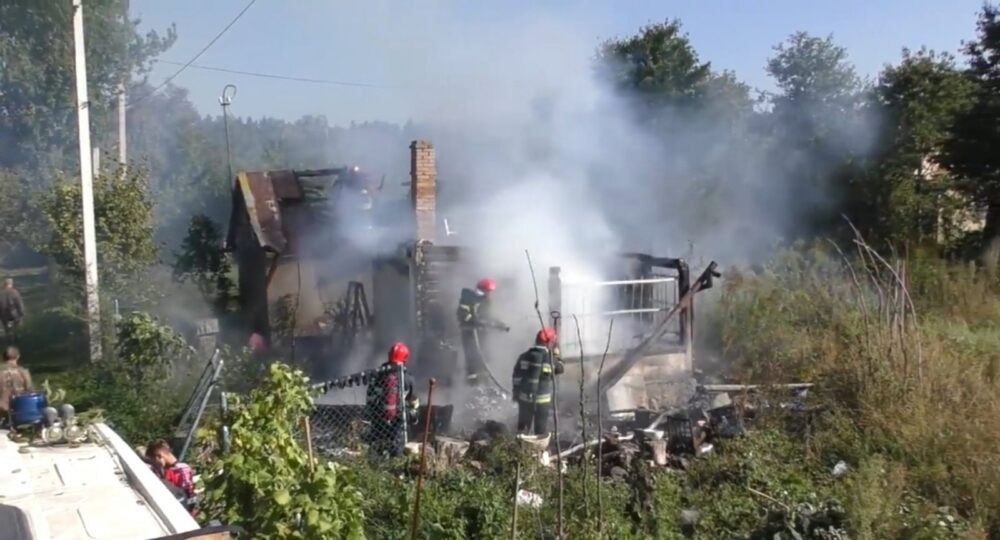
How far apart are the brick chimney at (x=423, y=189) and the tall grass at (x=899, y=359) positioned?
4.33m

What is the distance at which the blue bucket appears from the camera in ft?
19.2

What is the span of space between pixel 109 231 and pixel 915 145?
16161 millimetres

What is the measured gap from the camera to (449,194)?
653 inches

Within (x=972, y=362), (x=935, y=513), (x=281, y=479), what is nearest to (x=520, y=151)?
(x=972, y=362)

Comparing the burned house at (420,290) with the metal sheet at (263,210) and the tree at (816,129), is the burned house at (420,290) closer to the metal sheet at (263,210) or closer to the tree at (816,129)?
the metal sheet at (263,210)

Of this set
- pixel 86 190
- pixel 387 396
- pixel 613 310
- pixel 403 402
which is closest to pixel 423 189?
pixel 613 310

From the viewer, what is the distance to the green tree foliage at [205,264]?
18.4 metres

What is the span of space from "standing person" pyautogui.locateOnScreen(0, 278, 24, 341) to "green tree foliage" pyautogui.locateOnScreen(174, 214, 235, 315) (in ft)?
8.84

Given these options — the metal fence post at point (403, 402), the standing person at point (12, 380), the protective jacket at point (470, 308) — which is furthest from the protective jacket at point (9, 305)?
the metal fence post at point (403, 402)

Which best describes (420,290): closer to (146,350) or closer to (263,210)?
(146,350)

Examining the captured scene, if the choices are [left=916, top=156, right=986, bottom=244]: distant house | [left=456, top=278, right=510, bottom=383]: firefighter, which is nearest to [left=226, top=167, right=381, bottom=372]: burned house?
[left=456, top=278, right=510, bottom=383]: firefighter

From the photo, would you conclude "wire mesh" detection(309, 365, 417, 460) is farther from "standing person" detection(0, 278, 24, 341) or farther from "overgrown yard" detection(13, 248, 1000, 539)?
"standing person" detection(0, 278, 24, 341)

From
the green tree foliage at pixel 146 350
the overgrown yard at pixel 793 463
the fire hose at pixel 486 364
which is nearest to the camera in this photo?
the overgrown yard at pixel 793 463

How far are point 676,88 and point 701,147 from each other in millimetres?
1606
